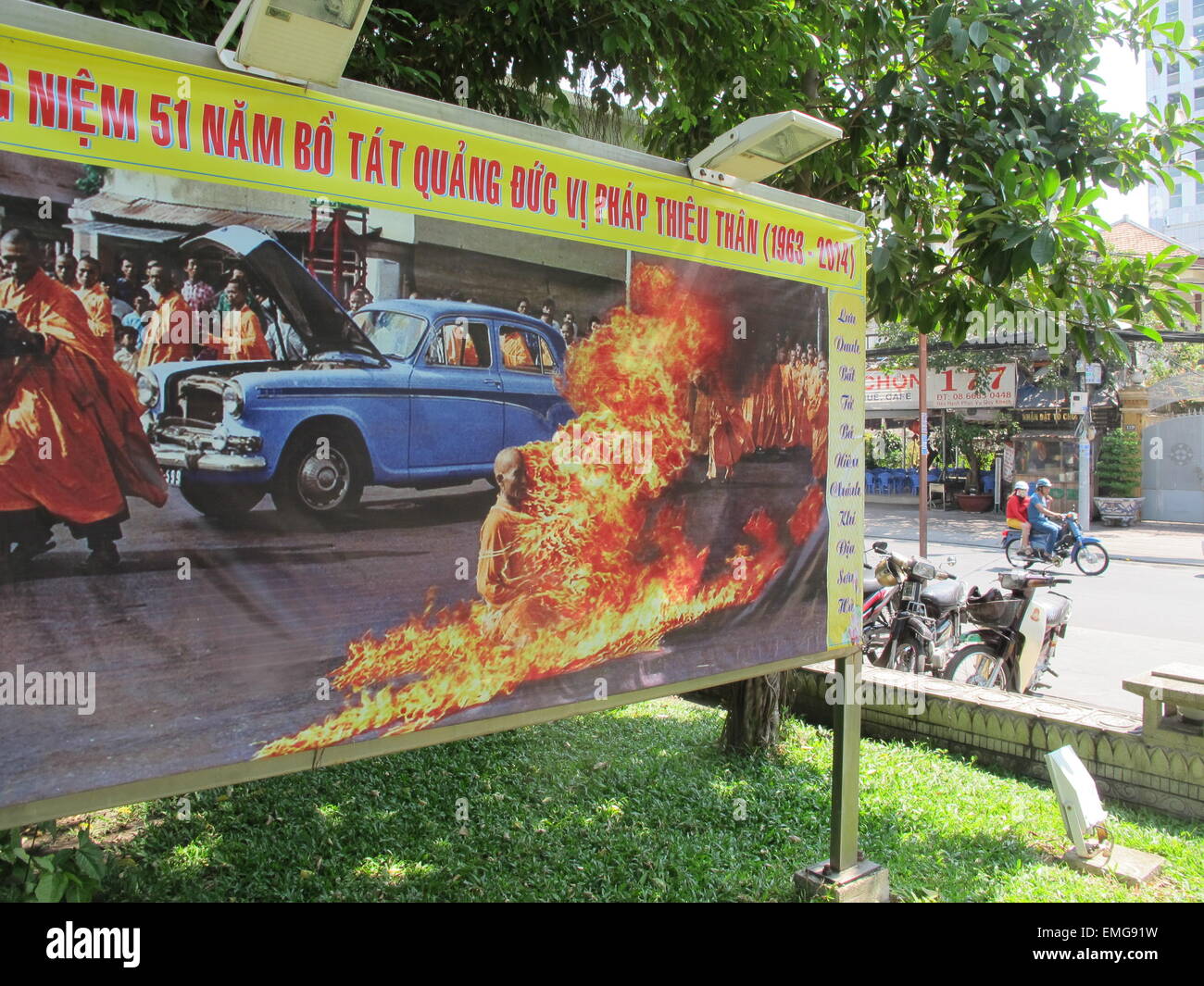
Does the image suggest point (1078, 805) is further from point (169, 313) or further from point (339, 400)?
point (169, 313)

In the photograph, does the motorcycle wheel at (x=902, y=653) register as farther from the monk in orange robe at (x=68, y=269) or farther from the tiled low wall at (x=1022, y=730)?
the monk in orange robe at (x=68, y=269)

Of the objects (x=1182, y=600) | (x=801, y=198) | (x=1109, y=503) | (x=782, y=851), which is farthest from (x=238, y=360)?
(x=1109, y=503)

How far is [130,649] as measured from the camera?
1695 millimetres

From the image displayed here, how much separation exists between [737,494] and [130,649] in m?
1.75

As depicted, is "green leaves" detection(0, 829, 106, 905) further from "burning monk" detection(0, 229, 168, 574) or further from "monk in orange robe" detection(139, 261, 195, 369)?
"monk in orange robe" detection(139, 261, 195, 369)


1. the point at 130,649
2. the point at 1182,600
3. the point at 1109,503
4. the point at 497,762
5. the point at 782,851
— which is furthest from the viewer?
the point at 1109,503

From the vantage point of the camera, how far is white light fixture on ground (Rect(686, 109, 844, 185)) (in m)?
2.46

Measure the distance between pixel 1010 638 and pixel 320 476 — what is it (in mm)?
5328

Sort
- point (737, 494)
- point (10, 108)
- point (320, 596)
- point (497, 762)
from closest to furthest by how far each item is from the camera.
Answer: point (10, 108), point (320, 596), point (737, 494), point (497, 762)

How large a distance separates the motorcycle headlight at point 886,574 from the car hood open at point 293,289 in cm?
437

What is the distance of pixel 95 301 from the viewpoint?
163 cm

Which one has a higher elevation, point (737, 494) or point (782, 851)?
point (737, 494)

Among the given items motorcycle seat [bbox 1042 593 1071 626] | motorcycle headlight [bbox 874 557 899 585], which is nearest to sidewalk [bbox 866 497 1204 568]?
motorcycle seat [bbox 1042 593 1071 626]
